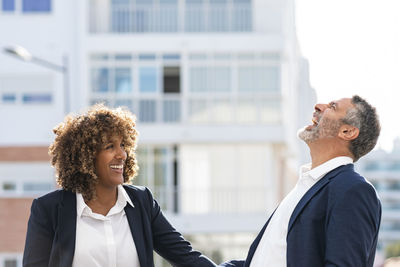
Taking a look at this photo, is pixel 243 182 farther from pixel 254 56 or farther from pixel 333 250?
pixel 333 250

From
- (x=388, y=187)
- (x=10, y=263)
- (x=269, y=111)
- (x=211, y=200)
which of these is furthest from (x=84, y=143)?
(x=388, y=187)

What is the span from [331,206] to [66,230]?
4.04 ft

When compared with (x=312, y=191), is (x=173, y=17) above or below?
above

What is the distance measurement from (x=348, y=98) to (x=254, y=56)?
18.8m

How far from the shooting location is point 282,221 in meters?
3.54

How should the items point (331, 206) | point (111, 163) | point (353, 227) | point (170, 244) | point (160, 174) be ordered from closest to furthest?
point (353, 227) < point (331, 206) < point (111, 163) < point (170, 244) < point (160, 174)

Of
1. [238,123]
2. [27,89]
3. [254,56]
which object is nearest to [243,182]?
[238,123]

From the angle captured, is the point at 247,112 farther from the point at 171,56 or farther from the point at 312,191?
the point at 312,191

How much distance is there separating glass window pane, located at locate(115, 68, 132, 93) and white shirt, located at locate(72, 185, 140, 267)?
18440 millimetres

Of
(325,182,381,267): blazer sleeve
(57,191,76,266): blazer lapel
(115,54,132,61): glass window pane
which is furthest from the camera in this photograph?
(115,54,132,61): glass window pane

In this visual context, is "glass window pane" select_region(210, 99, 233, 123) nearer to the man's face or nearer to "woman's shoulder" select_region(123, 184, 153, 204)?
"woman's shoulder" select_region(123, 184, 153, 204)

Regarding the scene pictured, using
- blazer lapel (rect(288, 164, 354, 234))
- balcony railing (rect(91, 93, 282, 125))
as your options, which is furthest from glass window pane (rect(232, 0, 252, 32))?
blazer lapel (rect(288, 164, 354, 234))

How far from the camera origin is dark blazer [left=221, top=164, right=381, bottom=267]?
→ 319cm

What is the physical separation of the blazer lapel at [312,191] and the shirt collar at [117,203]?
33.8 inches
